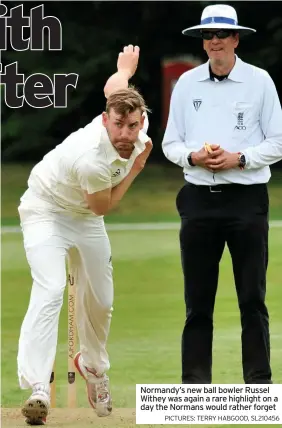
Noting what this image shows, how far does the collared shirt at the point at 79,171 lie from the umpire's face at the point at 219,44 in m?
0.40

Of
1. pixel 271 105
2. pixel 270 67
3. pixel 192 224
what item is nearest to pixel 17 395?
→ pixel 192 224

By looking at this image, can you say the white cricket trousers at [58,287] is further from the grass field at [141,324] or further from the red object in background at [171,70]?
the red object in background at [171,70]

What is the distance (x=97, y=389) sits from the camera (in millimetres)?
5930

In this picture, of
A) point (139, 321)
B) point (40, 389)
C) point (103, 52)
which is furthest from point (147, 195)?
point (40, 389)

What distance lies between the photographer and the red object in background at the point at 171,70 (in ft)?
66.4

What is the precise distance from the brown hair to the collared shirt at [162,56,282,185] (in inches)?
13.8

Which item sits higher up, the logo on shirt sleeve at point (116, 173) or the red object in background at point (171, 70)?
the logo on shirt sleeve at point (116, 173)

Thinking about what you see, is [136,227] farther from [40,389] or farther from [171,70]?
[40,389]

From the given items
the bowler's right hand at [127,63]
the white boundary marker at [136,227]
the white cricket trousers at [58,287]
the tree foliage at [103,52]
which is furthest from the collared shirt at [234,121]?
the tree foliage at [103,52]

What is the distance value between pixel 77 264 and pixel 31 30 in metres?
1.33

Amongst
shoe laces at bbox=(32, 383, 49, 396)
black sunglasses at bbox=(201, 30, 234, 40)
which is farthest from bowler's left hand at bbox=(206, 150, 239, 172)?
shoe laces at bbox=(32, 383, 49, 396)

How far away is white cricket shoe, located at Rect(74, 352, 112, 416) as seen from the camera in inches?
230

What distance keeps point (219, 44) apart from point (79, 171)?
31.0 inches

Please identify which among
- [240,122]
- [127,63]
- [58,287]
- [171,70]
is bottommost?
[171,70]
